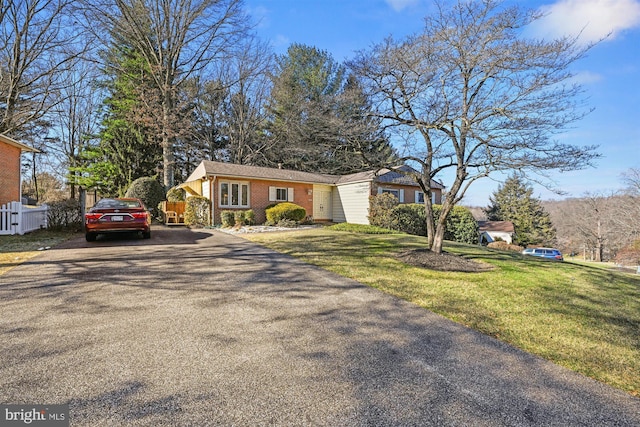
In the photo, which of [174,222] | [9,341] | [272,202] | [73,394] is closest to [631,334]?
[73,394]

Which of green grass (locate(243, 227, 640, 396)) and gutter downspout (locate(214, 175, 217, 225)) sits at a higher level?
gutter downspout (locate(214, 175, 217, 225))

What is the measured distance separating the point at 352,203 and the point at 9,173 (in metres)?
15.6

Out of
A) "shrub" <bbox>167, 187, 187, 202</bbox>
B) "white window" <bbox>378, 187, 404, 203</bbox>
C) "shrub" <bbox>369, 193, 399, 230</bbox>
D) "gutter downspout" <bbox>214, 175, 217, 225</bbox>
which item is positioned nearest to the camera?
"gutter downspout" <bbox>214, 175, 217, 225</bbox>

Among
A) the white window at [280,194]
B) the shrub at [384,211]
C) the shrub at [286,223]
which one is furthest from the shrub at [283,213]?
the shrub at [384,211]

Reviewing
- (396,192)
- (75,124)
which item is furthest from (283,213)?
(75,124)

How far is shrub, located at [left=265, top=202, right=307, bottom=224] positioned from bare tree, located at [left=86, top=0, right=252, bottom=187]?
884cm

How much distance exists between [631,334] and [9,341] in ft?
21.5

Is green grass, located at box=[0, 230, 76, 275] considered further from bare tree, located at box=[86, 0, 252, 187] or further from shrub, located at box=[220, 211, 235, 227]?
bare tree, located at box=[86, 0, 252, 187]

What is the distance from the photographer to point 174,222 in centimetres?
1548

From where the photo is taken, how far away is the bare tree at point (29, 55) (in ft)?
48.5

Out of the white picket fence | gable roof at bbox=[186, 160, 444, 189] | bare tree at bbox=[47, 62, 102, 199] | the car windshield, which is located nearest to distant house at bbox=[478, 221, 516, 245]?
gable roof at bbox=[186, 160, 444, 189]

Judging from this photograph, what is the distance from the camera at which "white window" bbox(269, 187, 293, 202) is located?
→ 1687 cm

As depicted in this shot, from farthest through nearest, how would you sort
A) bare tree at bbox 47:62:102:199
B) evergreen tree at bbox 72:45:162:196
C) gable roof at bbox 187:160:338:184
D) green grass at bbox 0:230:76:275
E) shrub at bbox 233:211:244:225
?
bare tree at bbox 47:62:102:199 < evergreen tree at bbox 72:45:162:196 < gable roof at bbox 187:160:338:184 < shrub at bbox 233:211:244:225 < green grass at bbox 0:230:76:275

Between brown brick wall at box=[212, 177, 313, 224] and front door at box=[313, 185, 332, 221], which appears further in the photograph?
front door at box=[313, 185, 332, 221]
